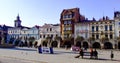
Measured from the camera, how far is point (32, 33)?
97.6 m

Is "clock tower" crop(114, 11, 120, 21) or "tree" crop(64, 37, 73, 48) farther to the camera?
"tree" crop(64, 37, 73, 48)

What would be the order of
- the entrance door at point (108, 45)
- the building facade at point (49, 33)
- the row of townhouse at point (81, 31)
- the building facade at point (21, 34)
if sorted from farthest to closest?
1. the building facade at point (21, 34)
2. the building facade at point (49, 33)
3. the entrance door at point (108, 45)
4. the row of townhouse at point (81, 31)

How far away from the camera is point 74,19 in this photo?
80.1 meters

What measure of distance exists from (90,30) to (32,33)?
97.2ft

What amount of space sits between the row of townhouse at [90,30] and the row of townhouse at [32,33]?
16.2 ft

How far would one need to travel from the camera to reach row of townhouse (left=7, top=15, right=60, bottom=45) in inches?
3472

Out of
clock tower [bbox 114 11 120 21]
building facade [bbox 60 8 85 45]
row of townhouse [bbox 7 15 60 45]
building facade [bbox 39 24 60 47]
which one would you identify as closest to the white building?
building facade [bbox 60 8 85 45]

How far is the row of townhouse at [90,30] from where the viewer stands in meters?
69.6

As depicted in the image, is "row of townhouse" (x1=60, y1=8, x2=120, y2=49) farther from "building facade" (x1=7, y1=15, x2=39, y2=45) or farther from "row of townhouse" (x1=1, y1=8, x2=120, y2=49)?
"building facade" (x1=7, y1=15, x2=39, y2=45)

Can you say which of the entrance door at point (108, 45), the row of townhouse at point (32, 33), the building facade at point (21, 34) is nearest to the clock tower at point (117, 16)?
the entrance door at point (108, 45)

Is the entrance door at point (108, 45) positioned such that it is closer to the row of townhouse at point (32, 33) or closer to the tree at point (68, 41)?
the tree at point (68, 41)

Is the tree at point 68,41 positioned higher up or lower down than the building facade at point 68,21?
lower down

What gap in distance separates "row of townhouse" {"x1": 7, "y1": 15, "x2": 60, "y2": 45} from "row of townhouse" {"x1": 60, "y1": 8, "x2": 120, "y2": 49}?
195 inches

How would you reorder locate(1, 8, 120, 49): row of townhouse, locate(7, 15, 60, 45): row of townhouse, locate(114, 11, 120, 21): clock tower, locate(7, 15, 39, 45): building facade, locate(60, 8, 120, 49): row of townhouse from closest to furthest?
locate(114, 11, 120, 21): clock tower < locate(60, 8, 120, 49): row of townhouse < locate(1, 8, 120, 49): row of townhouse < locate(7, 15, 60, 45): row of townhouse < locate(7, 15, 39, 45): building facade
